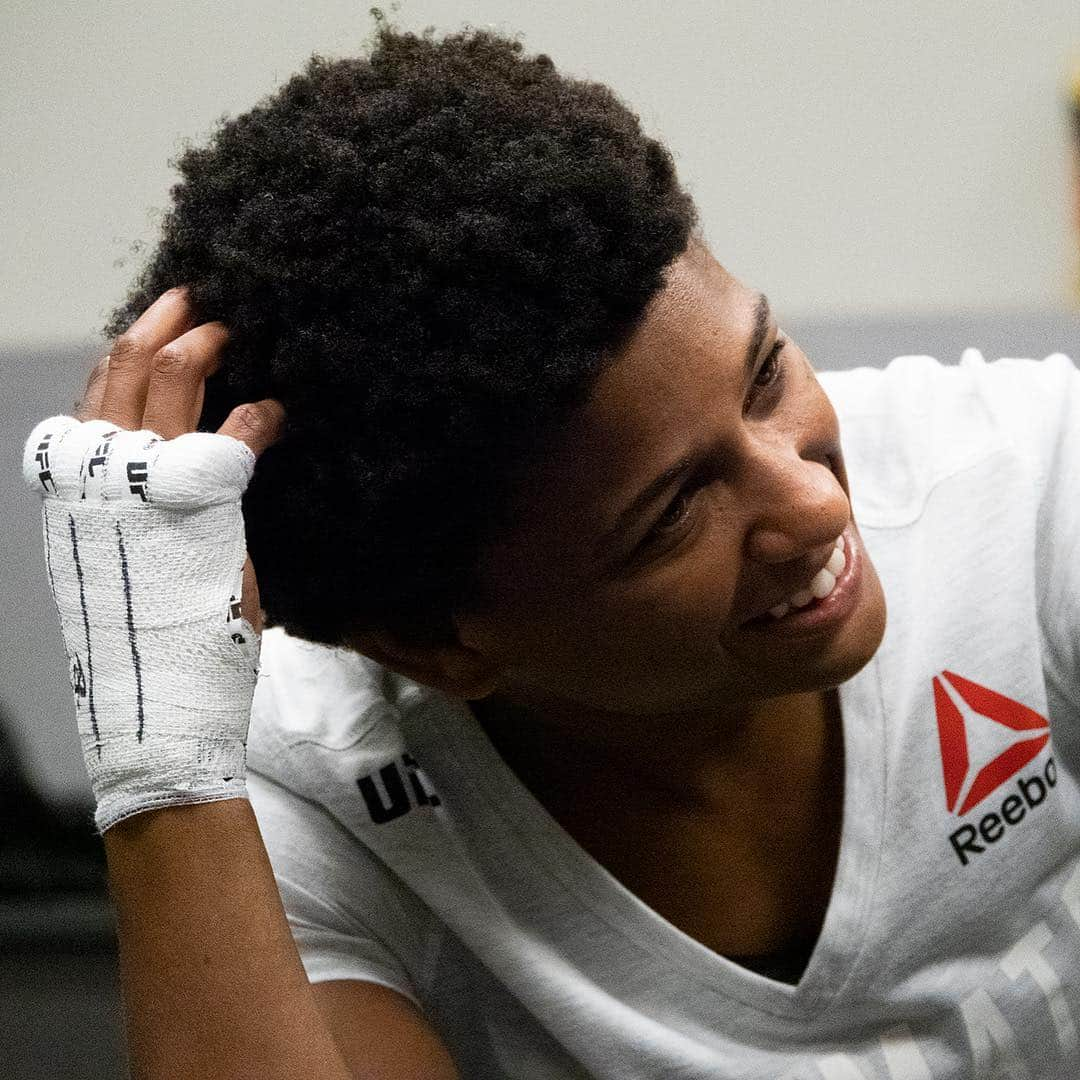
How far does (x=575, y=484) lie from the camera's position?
78cm

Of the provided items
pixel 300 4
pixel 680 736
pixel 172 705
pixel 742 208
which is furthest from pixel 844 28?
pixel 172 705

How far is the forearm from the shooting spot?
2.62ft

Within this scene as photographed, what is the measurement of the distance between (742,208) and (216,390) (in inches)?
39.3

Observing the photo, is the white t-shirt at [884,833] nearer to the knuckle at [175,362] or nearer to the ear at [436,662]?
the ear at [436,662]

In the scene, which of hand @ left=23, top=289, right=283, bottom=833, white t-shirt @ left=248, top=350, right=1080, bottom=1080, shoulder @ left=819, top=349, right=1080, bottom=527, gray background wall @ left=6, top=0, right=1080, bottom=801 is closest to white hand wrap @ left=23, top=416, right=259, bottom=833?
hand @ left=23, top=289, right=283, bottom=833

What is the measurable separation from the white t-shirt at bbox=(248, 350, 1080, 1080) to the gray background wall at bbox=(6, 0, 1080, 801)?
0.65 m

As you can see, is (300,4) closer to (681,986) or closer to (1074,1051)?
(681,986)

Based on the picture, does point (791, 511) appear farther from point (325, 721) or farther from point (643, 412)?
point (325, 721)

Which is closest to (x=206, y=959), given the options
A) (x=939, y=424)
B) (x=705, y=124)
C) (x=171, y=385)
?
(x=171, y=385)

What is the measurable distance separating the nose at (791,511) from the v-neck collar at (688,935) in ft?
0.65

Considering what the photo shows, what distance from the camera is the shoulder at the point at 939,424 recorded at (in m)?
0.98

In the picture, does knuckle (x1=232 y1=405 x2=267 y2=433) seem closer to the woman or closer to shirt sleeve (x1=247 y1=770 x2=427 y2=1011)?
the woman

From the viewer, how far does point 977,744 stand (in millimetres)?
973

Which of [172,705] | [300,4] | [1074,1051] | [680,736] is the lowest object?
[1074,1051]
